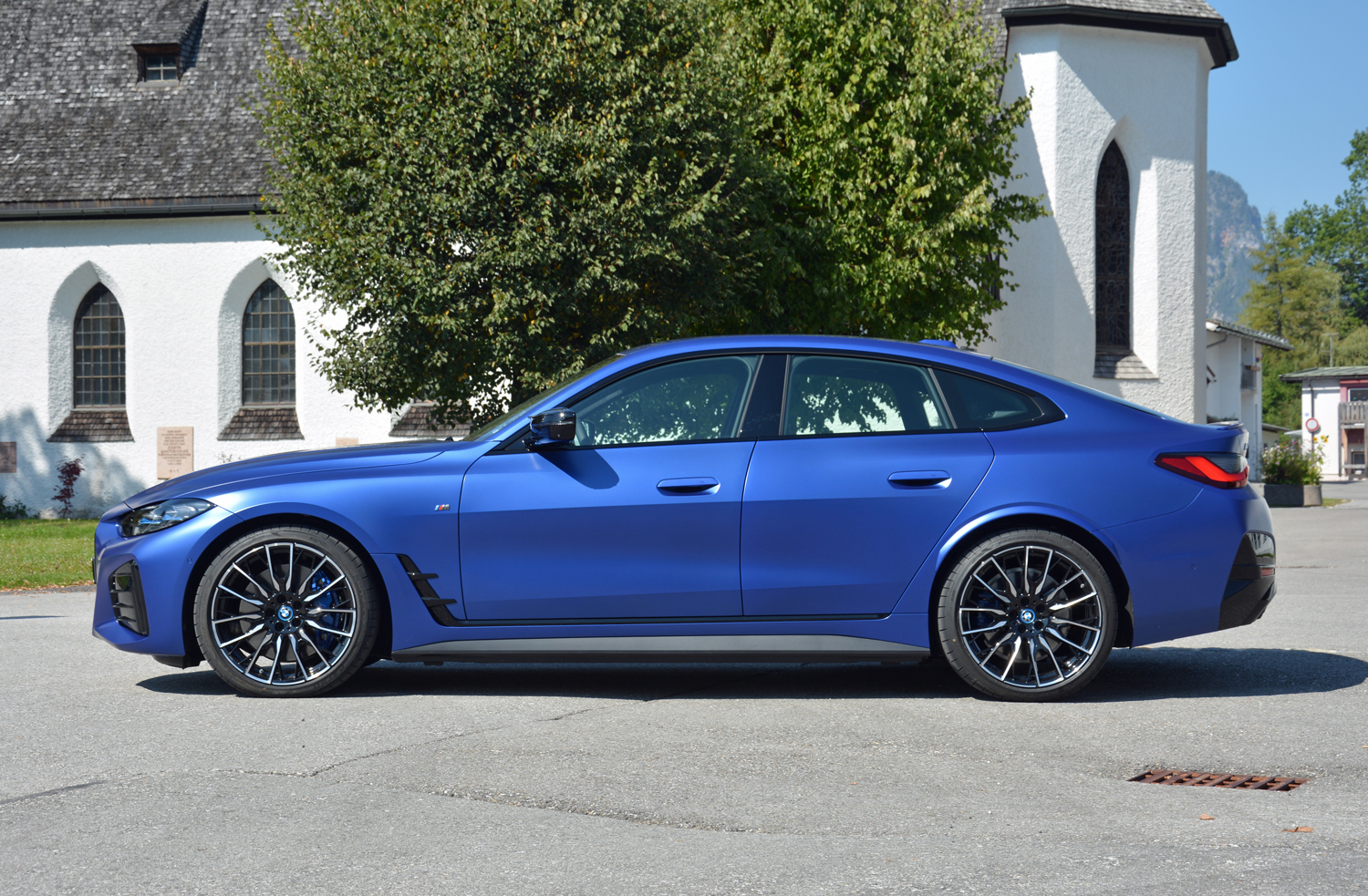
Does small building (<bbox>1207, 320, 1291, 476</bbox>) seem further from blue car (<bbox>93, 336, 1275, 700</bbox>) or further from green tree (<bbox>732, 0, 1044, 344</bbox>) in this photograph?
blue car (<bbox>93, 336, 1275, 700</bbox>)

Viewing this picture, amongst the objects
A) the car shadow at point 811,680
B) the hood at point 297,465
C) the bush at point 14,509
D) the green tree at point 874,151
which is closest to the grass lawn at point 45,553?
the bush at point 14,509

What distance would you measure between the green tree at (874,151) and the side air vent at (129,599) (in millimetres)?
12903

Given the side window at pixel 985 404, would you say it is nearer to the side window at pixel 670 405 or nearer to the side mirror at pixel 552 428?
the side window at pixel 670 405

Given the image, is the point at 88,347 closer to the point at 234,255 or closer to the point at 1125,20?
the point at 234,255

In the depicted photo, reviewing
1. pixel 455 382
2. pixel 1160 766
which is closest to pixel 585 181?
pixel 455 382

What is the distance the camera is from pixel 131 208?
84.3 ft

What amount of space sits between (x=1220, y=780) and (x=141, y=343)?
26.5m

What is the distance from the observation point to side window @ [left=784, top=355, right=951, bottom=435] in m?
5.57

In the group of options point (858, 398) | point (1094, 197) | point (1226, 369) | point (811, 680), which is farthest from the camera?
point (1226, 369)

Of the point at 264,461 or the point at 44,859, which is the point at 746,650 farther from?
the point at 44,859

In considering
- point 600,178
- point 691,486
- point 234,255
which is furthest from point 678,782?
point 234,255

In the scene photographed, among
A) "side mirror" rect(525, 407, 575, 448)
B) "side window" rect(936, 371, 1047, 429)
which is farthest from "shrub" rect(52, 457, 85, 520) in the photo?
"side window" rect(936, 371, 1047, 429)

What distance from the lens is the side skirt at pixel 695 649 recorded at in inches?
211

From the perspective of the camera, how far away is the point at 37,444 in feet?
88.3
